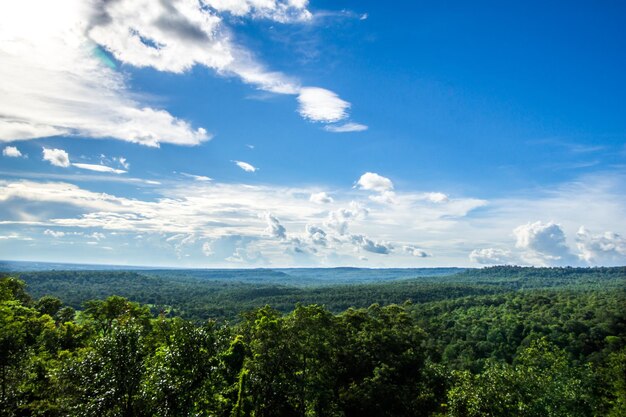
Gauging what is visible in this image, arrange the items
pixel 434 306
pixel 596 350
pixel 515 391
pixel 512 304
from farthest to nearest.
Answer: pixel 434 306
pixel 512 304
pixel 596 350
pixel 515 391

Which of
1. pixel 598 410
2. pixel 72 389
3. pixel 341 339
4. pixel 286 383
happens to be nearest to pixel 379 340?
pixel 341 339

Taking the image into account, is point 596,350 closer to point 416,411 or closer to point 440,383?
point 440,383

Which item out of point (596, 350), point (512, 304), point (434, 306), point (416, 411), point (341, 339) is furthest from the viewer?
point (434, 306)

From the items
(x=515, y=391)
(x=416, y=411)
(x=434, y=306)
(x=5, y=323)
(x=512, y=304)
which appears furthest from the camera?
(x=434, y=306)

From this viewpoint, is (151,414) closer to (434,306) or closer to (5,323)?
(5,323)

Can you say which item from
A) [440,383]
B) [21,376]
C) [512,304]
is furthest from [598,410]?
[512,304]

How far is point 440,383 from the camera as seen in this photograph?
48719 millimetres

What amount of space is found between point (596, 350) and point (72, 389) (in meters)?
129

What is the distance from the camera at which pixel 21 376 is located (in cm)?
2947

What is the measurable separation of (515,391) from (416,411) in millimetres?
10696

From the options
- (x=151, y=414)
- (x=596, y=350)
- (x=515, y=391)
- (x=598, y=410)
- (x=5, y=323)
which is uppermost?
(x=5, y=323)

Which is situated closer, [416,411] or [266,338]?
[266,338]

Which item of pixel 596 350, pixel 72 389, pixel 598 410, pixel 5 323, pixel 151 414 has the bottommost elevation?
pixel 596 350

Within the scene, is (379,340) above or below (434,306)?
above
